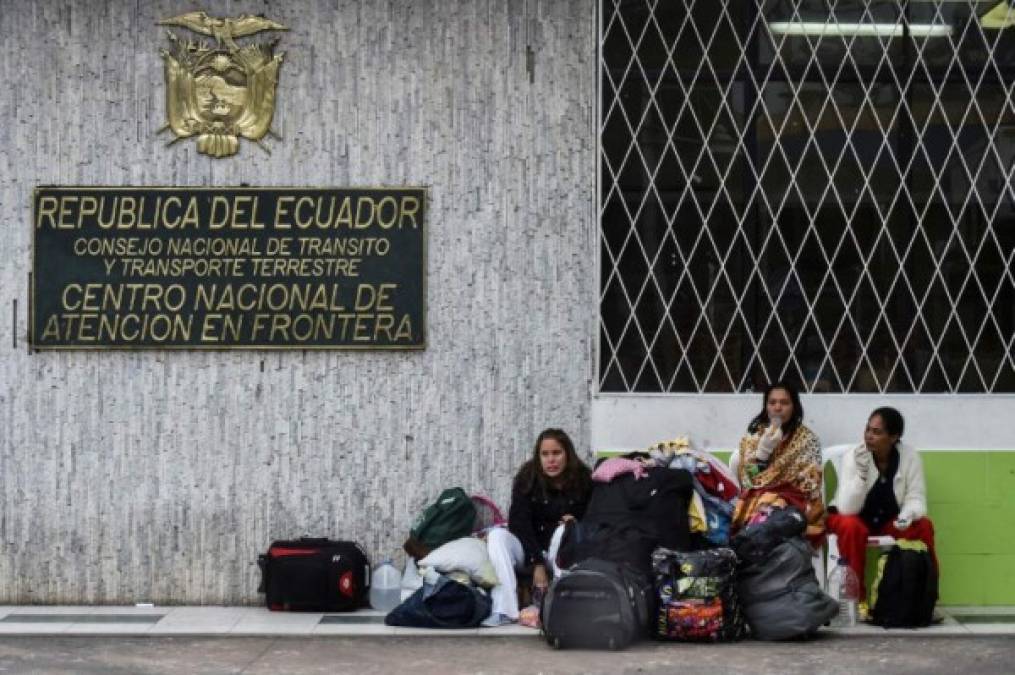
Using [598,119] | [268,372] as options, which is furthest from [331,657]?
[598,119]

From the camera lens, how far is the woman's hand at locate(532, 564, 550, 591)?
10.1 metres

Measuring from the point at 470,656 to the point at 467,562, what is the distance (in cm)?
91

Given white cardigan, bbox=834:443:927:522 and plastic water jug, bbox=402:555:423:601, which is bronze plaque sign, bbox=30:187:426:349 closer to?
plastic water jug, bbox=402:555:423:601

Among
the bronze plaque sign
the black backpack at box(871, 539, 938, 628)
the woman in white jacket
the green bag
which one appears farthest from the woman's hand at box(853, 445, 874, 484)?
the bronze plaque sign

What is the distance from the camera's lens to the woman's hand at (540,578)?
33.0 feet

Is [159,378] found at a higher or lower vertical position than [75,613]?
higher

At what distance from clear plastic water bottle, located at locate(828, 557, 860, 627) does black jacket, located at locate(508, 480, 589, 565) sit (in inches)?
56.7

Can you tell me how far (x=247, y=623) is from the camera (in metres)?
10.2

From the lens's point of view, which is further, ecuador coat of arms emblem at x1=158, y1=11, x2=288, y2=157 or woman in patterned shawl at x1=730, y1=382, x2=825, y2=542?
ecuador coat of arms emblem at x1=158, y1=11, x2=288, y2=157

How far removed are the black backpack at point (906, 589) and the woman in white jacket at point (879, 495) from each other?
0.52 ft

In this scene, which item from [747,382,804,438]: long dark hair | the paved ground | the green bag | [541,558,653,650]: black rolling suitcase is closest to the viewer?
the paved ground

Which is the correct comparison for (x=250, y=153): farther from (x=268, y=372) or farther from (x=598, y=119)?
(x=598, y=119)

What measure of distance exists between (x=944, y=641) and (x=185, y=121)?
17.3ft

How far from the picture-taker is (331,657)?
30.6 ft
